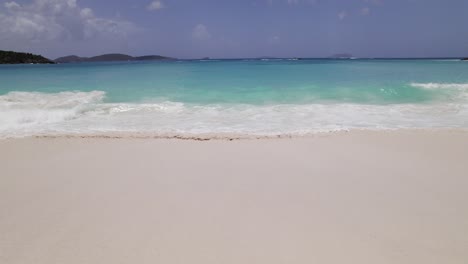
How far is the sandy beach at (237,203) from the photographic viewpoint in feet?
8.77

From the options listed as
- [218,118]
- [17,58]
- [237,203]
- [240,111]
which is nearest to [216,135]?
[218,118]

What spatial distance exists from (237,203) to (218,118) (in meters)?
5.55

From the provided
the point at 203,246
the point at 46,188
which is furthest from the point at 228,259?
the point at 46,188

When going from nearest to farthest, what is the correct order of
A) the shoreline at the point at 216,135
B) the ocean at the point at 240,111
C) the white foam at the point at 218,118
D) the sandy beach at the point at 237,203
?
the sandy beach at the point at 237,203
the shoreline at the point at 216,135
the white foam at the point at 218,118
the ocean at the point at 240,111

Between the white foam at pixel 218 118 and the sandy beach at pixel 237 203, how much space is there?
1.69m

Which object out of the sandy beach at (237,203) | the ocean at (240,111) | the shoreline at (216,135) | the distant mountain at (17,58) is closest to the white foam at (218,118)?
the ocean at (240,111)

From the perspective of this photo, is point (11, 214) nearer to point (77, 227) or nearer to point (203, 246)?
point (77, 227)

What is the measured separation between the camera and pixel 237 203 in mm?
3514

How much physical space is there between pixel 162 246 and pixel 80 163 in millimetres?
2866

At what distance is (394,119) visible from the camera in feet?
27.7

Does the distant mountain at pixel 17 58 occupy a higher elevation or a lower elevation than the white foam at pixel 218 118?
higher

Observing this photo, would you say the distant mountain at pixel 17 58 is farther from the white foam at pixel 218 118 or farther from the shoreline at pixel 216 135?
the shoreline at pixel 216 135

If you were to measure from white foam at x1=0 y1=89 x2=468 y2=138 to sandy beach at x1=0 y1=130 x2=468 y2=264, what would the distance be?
66.4 inches

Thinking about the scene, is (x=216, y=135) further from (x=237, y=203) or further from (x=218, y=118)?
(x=237, y=203)
